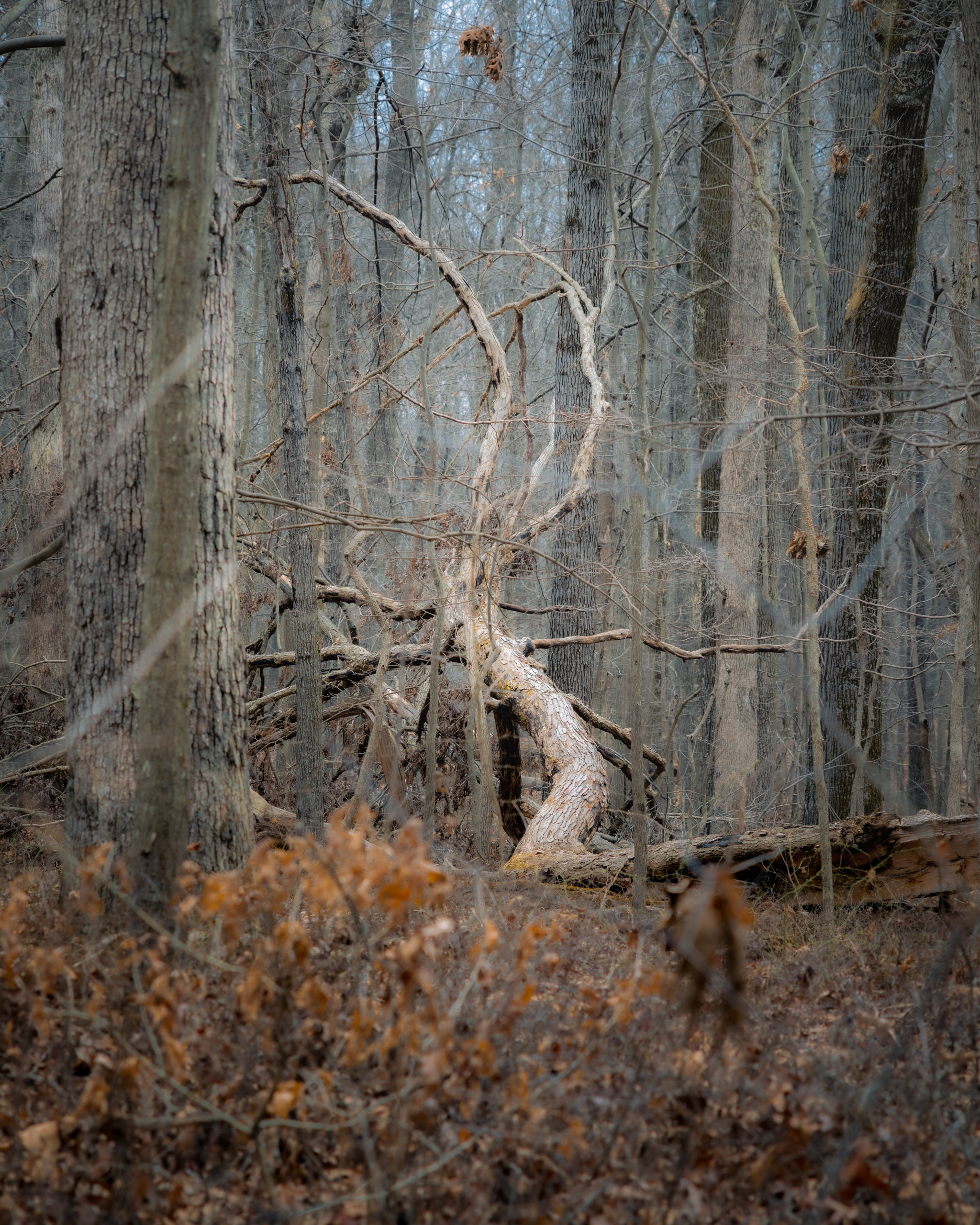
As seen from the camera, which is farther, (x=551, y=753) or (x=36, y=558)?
(x=551, y=753)

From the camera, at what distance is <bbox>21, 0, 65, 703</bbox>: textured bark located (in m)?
8.48

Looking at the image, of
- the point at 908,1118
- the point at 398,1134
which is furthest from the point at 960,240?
the point at 398,1134

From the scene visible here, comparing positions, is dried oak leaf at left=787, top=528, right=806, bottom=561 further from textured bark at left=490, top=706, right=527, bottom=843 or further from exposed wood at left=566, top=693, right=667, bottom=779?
→ textured bark at left=490, top=706, right=527, bottom=843

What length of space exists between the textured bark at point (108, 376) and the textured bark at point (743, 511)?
21.8 ft

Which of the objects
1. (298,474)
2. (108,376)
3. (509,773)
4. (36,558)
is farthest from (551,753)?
(108,376)

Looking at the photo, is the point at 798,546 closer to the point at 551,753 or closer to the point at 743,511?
the point at 551,753

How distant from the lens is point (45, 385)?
9883 millimetres

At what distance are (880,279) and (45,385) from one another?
348 inches

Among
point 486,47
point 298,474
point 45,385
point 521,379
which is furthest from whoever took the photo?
point 45,385

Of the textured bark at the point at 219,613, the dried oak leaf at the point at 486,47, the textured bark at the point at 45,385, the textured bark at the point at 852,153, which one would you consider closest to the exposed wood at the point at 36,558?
the textured bark at the point at 219,613

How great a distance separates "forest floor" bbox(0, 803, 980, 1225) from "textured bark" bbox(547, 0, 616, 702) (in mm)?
6033

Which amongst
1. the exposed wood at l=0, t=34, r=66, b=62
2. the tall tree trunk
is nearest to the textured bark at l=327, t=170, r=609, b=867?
the exposed wood at l=0, t=34, r=66, b=62

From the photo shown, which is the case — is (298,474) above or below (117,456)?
above

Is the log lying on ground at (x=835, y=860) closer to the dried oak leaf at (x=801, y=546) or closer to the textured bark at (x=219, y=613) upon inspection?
the dried oak leaf at (x=801, y=546)
